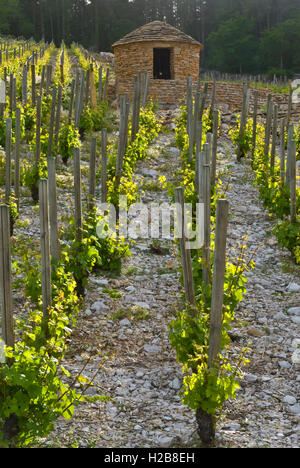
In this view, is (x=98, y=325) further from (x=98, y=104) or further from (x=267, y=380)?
(x=98, y=104)

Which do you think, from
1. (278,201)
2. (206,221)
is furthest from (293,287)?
(206,221)

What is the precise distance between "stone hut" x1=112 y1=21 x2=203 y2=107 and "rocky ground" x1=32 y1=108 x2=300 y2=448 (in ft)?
38.7

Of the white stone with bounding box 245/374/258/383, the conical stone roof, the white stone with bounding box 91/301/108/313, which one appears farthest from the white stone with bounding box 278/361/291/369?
the conical stone roof

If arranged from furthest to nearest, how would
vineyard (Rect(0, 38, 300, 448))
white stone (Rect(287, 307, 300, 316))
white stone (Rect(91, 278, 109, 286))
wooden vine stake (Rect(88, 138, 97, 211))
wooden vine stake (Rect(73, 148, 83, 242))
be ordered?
white stone (Rect(91, 278, 109, 286))
wooden vine stake (Rect(88, 138, 97, 211))
white stone (Rect(287, 307, 300, 316))
wooden vine stake (Rect(73, 148, 83, 242))
vineyard (Rect(0, 38, 300, 448))

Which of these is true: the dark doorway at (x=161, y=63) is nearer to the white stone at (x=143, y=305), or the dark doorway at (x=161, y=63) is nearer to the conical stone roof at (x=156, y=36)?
the conical stone roof at (x=156, y=36)

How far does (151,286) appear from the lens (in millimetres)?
6594

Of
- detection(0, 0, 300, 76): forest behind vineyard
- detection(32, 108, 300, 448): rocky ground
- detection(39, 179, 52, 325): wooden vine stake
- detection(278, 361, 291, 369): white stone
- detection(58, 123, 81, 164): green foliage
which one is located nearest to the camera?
detection(39, 179, 52, 325): wooden vine stake

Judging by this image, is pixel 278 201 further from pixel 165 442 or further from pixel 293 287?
pixel 165 442

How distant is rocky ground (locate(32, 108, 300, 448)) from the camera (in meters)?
3.92

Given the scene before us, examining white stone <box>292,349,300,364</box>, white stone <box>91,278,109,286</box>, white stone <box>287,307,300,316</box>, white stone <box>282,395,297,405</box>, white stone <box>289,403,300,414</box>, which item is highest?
white stone <box>91,278,109,286</box>

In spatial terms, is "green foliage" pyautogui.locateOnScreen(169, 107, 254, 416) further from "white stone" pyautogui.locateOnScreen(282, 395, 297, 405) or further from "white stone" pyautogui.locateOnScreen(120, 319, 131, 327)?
"white stone" pyautogui.locateOnScreen(120, 319, 131, 327)

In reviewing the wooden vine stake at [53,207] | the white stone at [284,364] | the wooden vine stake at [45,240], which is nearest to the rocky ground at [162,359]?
the white stone at [284,364]

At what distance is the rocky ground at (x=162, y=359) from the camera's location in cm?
392

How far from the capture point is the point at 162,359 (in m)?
5.02
